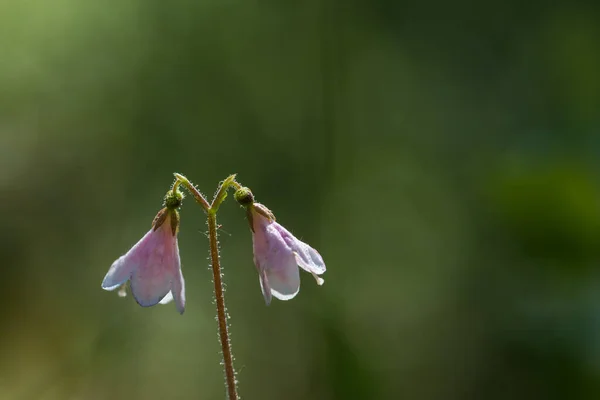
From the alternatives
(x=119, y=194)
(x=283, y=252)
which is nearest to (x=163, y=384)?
(x=119, y=194)

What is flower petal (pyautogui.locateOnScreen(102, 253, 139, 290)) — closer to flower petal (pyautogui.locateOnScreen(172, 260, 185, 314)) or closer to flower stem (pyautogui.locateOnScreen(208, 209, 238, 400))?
flower petal (pyautogui.locateOnScreen(172, 260, 185, 314))

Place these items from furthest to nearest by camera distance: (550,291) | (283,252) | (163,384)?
(163,384) → (550,291) → (283,252)

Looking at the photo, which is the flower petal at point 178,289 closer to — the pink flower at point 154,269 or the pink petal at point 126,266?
the pink flower at point 154,269

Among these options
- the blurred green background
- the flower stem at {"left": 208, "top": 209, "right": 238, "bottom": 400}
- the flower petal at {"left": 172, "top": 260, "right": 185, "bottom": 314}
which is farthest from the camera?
the blurred green background

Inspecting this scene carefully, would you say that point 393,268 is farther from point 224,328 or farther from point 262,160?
point 224,328

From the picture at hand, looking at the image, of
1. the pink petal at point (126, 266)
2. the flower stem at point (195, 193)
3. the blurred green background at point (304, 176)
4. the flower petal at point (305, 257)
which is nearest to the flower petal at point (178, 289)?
the pink petal at point (126, 266)

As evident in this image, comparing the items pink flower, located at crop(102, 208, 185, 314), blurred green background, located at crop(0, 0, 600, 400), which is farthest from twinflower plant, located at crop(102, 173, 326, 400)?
blurred green background, located at crop(0, 0, 600, 400)
